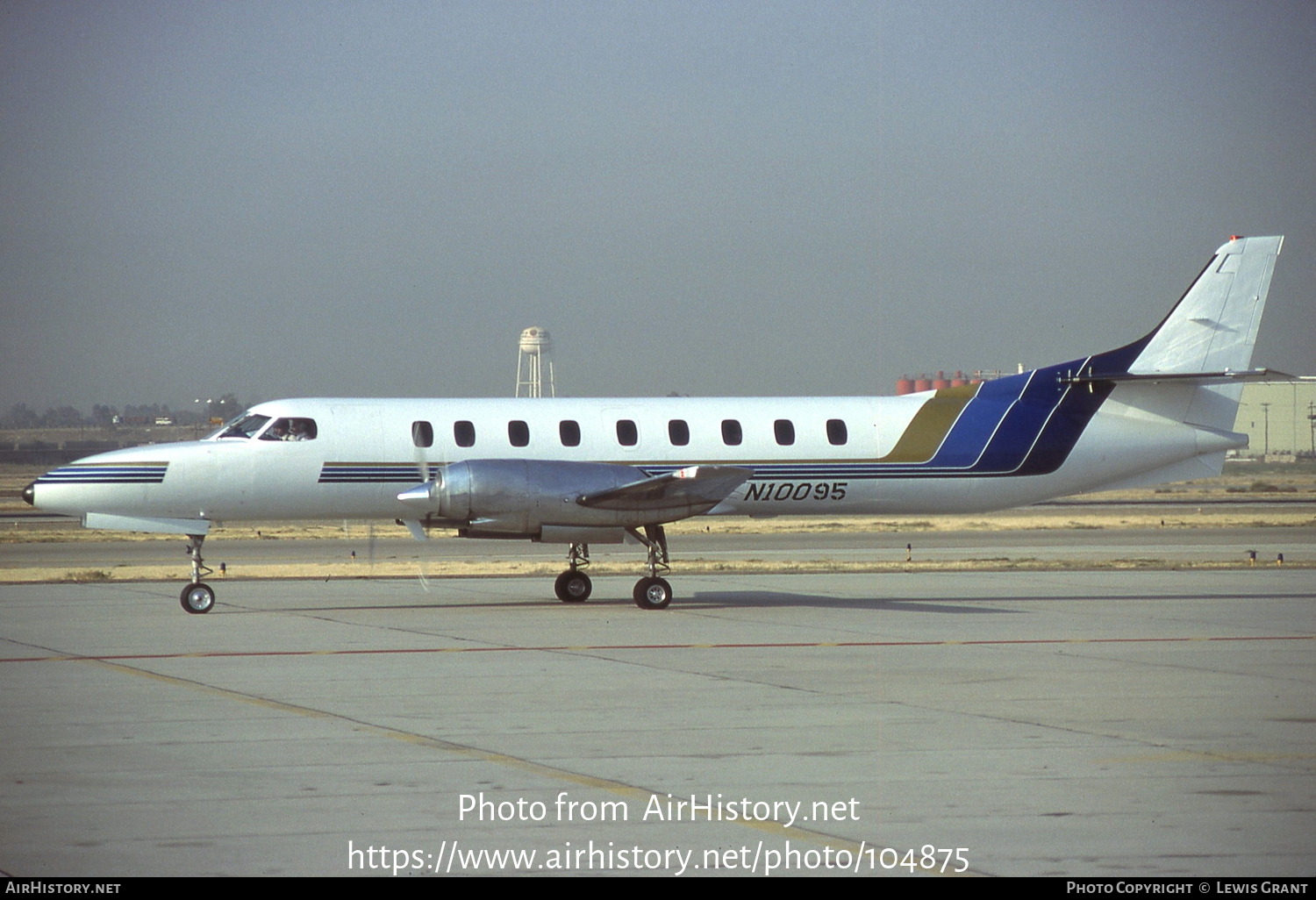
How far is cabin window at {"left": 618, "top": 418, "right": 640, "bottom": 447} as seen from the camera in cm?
2259

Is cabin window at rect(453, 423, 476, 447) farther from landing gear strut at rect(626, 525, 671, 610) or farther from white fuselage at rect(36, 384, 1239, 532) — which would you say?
landing gear strut at rect(626, 525, 671, 610)

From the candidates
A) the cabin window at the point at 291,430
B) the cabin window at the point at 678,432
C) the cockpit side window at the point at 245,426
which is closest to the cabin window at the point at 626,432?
the cabin window at the point at 678,432

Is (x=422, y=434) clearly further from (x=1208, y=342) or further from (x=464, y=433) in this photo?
(x=1208, y=342)

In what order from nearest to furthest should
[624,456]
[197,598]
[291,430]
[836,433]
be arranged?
[197,598]
[291,430]
[624,456]
[836,433]

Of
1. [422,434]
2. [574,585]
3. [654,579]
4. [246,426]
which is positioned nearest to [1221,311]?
[654,579]

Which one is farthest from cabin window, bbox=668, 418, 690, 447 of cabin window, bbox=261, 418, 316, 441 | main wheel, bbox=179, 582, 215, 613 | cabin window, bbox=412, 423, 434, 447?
main wheel, bbox=179, 582, 215, 613

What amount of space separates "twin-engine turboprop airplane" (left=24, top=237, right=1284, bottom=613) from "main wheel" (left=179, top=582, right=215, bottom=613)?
0.10 feet

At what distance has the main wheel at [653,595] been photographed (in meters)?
21.3

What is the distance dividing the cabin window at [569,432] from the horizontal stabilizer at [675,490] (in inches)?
73.3

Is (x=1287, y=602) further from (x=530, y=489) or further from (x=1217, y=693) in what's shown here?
(x=530, y=489)

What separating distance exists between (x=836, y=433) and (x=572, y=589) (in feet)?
17.1

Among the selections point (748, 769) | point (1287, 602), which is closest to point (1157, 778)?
point (748, 769)

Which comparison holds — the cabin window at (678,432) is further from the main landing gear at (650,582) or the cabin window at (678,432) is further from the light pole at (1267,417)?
the light pole at (1267,417)

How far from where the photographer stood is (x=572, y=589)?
74.3 ft
